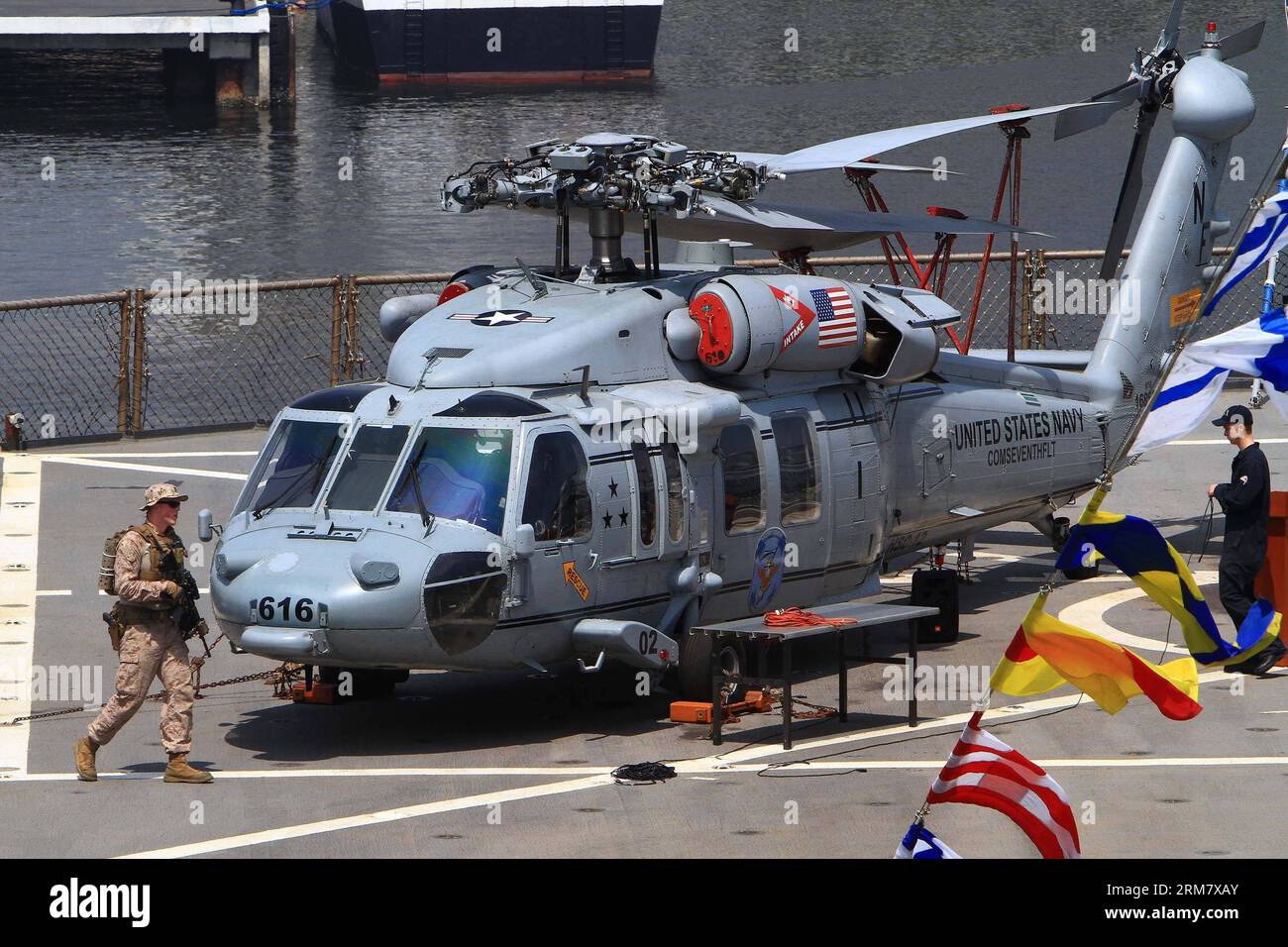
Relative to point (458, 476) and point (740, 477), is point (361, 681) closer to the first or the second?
point (458, 476)

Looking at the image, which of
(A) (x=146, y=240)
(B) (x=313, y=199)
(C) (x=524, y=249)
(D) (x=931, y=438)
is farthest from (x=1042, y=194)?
(D) (x=931, y=438)

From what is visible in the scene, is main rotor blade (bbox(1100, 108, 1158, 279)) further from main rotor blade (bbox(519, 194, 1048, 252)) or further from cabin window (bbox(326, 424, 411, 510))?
cabin window (bbox(326, 424, 411, 510))

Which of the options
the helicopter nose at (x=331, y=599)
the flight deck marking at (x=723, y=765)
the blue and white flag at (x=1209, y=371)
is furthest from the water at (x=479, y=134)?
the blue and white flag at (x=1209, y=371)

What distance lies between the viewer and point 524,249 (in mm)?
52844

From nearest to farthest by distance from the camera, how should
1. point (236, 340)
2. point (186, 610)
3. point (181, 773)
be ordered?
point (186, 610), point (181, 773), point (236, 340)

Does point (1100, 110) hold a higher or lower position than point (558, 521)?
higher

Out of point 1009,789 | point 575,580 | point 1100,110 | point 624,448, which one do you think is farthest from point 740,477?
point 1009,789

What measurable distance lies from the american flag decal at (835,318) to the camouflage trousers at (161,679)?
620 centimetres

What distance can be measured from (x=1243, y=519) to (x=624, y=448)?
5906 millimetres

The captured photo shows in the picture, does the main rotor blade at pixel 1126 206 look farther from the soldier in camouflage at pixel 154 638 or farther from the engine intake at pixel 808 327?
the soldier in camouflage at pixel 154 638

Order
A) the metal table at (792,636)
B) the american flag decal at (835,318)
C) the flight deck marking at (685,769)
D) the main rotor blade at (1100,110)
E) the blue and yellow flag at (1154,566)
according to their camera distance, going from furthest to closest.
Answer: the main rotor blade at (1100,110), the american flag decal at (835,318), the metal table at (792,636), the flight deck marking at (685,769), the blue and yellow flag at (1154,566)

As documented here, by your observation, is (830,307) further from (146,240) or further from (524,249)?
(146,240)

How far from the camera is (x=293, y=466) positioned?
616 inches

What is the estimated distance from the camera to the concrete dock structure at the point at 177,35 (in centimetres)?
6912
